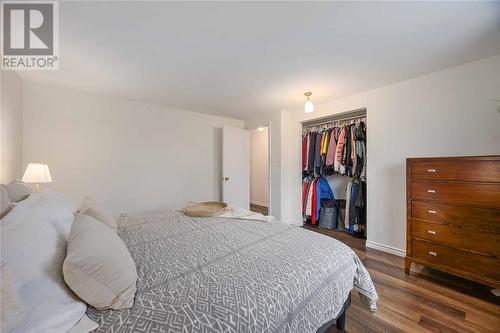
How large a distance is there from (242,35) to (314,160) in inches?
99.4

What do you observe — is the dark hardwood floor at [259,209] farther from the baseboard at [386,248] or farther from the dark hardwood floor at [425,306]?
the dark hardwood floor at [425,306]

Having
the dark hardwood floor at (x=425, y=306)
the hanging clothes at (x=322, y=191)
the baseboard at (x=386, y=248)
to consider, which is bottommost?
the dark hardwood floor at (x=425, y=306)

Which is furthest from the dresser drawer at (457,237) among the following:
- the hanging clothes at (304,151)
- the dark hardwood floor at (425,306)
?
the hanging clothes at (304,151)

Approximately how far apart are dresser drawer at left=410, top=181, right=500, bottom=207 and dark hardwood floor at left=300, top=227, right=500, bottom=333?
2.60ft

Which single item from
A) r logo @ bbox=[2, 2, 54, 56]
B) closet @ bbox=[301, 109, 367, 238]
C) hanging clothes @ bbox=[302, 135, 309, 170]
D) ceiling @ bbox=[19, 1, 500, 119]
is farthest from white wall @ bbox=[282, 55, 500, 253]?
r logo @ bbox=[2, 2, 54, 56]

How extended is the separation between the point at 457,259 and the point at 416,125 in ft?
4.78

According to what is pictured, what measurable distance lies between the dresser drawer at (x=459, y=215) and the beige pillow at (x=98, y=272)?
8.13 ft

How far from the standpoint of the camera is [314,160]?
3.58 m

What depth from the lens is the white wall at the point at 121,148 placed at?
2.49 meters

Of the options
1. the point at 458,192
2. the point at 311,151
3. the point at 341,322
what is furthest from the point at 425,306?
the point at 311,151

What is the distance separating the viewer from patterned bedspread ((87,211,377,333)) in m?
0.75

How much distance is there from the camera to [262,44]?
1.69 m

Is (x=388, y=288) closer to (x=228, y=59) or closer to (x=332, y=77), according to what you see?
(x=332, y=77)

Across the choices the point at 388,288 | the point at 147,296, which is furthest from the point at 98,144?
the point at 388,288
